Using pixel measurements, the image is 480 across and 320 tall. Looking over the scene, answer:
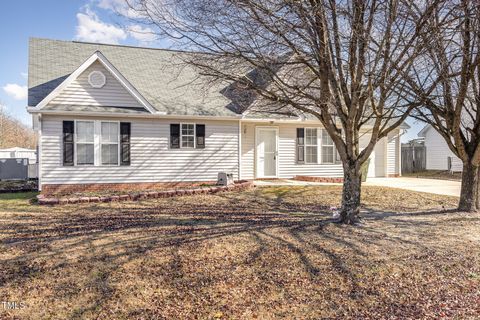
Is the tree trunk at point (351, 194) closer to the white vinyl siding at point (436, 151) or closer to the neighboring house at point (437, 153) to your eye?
the neighboring house at point (437, 153)

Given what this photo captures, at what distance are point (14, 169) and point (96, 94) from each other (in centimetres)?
981

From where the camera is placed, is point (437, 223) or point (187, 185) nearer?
point (437, 223)

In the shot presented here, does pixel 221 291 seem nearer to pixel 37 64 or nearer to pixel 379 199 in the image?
pixel 379 199

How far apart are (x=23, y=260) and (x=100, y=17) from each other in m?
4.67

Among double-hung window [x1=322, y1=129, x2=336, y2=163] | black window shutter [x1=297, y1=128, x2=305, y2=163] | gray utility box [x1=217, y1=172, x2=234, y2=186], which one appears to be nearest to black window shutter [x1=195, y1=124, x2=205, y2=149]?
gray utility box [x1=217, y1=172, x2=234, y2=186]

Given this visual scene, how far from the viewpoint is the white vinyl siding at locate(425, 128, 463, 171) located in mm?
22422

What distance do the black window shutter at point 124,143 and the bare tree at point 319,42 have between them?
6.18m

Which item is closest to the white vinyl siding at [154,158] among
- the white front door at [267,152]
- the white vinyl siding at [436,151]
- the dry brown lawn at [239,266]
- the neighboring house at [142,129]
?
the neighboring house at [142,129]

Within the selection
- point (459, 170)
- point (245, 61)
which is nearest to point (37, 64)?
point (245, 61)

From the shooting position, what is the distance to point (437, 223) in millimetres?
7301

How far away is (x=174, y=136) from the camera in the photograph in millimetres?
13016

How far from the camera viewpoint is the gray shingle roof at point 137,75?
41.8 ft

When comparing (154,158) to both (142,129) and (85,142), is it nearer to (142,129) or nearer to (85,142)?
(142,129)

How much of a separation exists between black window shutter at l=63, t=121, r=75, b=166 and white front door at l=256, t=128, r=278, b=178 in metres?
7.12
